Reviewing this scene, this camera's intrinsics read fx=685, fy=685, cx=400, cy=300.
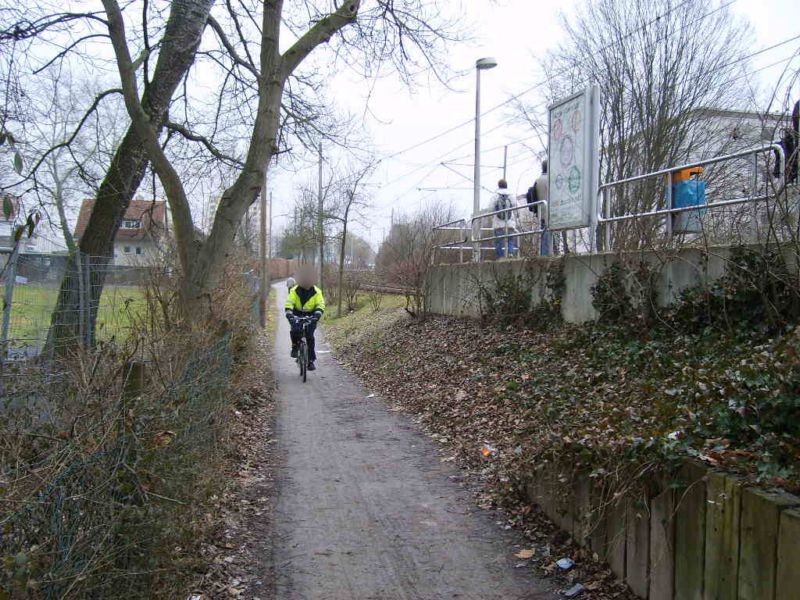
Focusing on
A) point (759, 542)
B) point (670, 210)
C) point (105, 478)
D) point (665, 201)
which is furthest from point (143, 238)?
point (759, 542)

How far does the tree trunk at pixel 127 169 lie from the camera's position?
28.0ft

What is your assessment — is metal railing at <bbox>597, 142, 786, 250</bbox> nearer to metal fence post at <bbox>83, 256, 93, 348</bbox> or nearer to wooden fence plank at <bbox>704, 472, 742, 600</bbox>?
wooden fence plank at <bbox>704, 472, 742, 600</bbox>

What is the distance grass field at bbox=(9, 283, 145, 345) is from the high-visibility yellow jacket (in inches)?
141

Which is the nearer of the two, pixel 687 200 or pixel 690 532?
pixel 690 532

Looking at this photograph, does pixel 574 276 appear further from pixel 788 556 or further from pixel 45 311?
pixel 788 556

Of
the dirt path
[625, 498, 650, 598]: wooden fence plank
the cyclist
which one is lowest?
the dirt path

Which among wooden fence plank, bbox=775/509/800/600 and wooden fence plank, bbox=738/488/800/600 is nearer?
wooden fence plank, bbox=775/509/800/600

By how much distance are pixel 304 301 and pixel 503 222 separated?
439 centimetres

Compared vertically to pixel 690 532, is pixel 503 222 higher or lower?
higher

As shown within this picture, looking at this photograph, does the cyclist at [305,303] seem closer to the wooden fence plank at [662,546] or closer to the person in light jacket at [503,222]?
the person in light jacket at [503,222]

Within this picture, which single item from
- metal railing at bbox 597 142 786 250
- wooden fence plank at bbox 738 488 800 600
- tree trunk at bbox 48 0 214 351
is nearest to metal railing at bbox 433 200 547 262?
metal railing at bbox 597 142 786 250

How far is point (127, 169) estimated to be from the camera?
10961 millimetres

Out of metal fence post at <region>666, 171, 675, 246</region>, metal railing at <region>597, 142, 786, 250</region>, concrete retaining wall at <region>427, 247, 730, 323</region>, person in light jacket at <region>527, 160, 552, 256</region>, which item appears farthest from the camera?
person in light jacket at <region>527, 160, 552, 256</region>

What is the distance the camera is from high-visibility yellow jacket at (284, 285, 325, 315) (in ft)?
41.4
